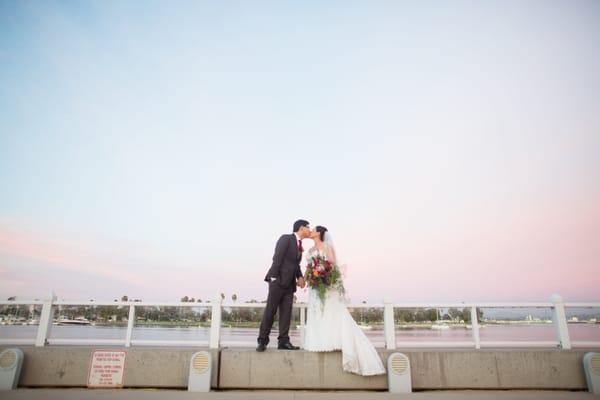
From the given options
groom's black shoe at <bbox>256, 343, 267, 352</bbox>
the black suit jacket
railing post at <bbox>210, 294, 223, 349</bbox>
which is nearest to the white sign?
railing post at <bbox>210, 294, 223, 349</bbox>

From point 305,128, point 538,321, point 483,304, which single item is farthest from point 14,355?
point 305,128

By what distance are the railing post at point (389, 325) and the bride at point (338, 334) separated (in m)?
0.51

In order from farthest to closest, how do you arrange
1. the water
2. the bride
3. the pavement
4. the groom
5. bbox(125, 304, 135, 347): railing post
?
the water, bbox(125, 304, 135, 347): railing post, the groom, the bride, the pavement

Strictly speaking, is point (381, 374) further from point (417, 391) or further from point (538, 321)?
point (538, 321)

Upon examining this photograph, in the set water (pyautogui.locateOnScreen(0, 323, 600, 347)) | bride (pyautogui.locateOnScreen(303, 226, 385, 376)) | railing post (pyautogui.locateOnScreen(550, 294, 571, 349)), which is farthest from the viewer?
water (pyautogui.locateOnScreen(0, 323, 600, 347))

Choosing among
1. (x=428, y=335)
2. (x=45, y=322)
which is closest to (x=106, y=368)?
(x=45, y=322)

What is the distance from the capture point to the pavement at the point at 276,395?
4.63m

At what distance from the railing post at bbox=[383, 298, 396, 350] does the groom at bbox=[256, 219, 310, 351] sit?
149cm

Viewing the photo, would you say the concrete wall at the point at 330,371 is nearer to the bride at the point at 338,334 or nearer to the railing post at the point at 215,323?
the bride at the point at 338,334

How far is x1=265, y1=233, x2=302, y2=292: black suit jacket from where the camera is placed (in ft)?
18.6

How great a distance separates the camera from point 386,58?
13008mm

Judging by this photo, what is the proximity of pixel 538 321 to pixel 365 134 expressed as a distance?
390 inches

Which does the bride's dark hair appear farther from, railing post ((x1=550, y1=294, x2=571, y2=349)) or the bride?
railing post ((x1=550, y1=294, x2=571, y2=349))

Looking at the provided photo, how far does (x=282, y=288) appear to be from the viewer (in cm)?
565
